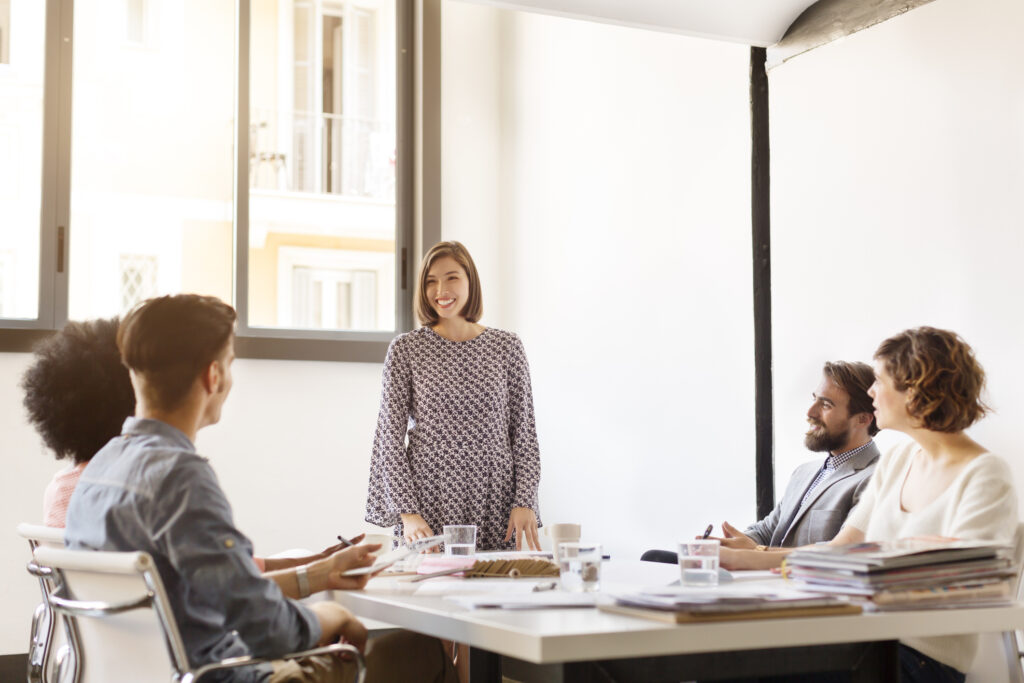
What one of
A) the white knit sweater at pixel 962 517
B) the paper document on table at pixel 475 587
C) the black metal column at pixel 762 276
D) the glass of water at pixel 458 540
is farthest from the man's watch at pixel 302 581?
the black metal column at pixel 762 276

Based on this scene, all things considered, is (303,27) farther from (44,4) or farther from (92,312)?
(92,312)

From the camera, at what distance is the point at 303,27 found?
5379mm

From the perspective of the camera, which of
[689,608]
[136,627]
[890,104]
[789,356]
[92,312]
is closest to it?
[689,608]

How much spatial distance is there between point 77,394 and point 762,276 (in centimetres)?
218

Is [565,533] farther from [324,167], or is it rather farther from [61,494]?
[324,167]

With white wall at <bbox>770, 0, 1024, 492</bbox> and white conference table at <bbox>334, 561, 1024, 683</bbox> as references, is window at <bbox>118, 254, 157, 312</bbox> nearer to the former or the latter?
white wall at <bbox>770, 0, 1024, 492</bbox>

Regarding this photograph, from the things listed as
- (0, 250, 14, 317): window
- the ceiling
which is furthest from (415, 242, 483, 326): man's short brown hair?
(0, 250, 14, 317): window

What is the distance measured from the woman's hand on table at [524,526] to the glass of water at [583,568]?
1394mm

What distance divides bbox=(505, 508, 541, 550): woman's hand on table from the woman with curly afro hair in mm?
1226

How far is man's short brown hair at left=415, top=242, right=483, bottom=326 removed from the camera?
128 inches

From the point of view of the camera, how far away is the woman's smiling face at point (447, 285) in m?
3.22

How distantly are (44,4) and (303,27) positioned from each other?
4.01 feet

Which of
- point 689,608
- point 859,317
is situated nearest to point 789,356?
point 859,317

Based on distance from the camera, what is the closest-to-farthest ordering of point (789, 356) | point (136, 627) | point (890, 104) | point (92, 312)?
point (136, 627), point (890, 104), point (789, 356), point (92, 312)
